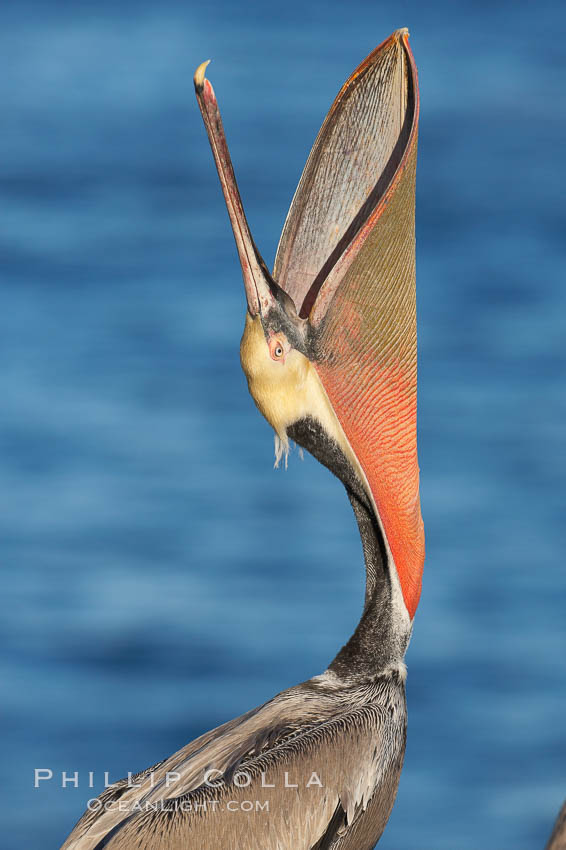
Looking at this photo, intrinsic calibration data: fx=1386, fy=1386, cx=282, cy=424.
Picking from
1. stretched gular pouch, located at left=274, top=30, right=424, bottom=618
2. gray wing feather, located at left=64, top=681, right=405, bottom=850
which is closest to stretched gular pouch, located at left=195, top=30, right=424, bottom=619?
stretched gular pouch, located at left=274, top=30, right=424, bottom=618

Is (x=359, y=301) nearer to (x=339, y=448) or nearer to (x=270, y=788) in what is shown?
(x=339, y=448)

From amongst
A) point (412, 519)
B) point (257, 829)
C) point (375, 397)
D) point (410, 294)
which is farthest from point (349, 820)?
point (410, 294)

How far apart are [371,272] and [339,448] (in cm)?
44

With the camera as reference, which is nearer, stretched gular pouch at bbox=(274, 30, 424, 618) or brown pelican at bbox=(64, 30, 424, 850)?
brown pelican at bbox=(64, 30, 424, 850)

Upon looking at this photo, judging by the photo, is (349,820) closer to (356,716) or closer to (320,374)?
(356,716)

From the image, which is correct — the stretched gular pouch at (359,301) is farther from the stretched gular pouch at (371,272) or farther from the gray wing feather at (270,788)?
the gray wing feather at (270,788)

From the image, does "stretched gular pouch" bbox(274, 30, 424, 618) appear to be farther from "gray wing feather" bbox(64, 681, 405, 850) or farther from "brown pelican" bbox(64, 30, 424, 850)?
"gray wing feather" bbox(64, 681, 405, 850)

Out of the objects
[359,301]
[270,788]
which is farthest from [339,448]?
[270,788]

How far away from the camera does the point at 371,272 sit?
11.0 ft

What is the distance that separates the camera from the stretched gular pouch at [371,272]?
11.0 ft

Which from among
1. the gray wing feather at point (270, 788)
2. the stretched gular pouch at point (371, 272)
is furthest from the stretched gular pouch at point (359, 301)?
the gray wing feather at point (270, 788)

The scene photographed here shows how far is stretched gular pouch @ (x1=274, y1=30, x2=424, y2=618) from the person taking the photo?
336 centimetres

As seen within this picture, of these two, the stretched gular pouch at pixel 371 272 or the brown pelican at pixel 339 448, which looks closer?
the brown pelican at pixel 339 448

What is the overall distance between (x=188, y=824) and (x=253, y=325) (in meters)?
1.18
